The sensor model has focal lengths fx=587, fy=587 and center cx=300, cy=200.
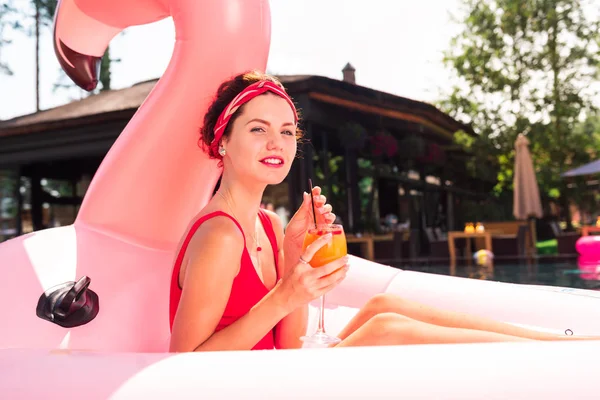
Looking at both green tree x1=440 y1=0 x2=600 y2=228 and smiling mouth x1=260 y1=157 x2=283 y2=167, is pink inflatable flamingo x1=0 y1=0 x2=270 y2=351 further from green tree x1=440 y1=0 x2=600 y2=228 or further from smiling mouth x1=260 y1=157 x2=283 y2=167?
green tree x1=440 y1=0 x2=600 y2=228

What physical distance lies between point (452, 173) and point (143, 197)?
16086 millimetres

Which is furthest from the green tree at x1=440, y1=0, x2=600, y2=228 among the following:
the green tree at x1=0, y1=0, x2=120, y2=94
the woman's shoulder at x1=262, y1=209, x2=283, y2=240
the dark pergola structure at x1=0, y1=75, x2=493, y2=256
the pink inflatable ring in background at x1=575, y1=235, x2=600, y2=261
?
the woman's shoulder at x1=262, y1=209, x2=283, y2=240

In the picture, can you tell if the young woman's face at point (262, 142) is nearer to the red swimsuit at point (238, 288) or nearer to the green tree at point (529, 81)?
the red swimsuit at point (238, 288)

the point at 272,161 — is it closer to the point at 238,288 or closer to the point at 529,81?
the point at 238,288

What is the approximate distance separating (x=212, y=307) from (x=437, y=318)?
62 cm

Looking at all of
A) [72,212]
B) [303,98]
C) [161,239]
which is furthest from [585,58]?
[161,239]

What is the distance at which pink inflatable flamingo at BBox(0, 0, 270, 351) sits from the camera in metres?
1.80

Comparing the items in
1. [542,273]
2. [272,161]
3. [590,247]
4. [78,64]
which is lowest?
[542,273]

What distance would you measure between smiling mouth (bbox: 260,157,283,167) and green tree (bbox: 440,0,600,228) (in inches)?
588

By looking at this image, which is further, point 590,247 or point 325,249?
point 590,247

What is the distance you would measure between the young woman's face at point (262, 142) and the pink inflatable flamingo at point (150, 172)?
0.34 meters

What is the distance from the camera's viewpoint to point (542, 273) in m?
7.45

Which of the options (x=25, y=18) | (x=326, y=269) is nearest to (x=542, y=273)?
(x=326, y=269)

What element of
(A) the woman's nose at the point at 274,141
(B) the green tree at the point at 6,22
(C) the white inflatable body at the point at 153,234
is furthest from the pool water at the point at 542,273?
(B) the green tree at the point at 6,22
